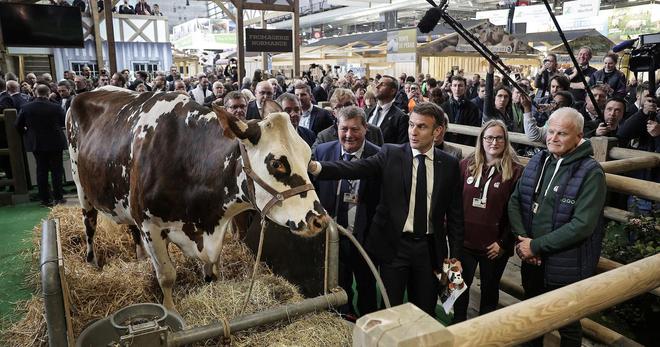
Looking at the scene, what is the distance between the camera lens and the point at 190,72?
3497 cm

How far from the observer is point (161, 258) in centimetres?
319

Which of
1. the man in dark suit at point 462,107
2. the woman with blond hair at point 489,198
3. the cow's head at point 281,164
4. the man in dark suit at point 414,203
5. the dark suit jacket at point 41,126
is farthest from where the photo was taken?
the dark suit jacket at point 41,126

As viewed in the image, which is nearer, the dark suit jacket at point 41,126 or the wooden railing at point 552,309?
the wooden railing at point 552,309

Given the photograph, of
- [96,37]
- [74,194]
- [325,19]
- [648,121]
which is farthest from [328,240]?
[325,19]

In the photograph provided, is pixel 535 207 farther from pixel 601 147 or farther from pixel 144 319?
pixel 144 319

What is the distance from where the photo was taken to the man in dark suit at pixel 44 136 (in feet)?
21.9

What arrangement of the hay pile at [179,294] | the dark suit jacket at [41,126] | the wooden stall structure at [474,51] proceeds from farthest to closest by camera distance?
the wooden stall structure at [474,51]
the dark suit jacket at [41,126]
the hay pile at [179,294]

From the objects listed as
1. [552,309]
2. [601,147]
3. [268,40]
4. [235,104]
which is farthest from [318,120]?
[268,40]

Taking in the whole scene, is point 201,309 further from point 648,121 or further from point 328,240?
point 648,121

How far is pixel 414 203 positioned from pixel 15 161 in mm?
6444

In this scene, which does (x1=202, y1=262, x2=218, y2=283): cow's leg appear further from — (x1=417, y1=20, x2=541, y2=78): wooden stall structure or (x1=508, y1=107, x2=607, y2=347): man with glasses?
(x1=417, y1=20, x2=541, y2=78): wooden stall structure

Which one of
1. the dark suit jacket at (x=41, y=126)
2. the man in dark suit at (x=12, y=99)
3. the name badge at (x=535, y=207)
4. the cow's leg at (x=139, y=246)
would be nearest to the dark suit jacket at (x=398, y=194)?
the name badge at (x=535, y=207)

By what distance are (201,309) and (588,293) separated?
2.31 metres

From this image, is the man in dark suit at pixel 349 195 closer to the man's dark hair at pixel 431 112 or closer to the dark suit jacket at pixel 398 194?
the dark suit jacket at pixel 398 194
